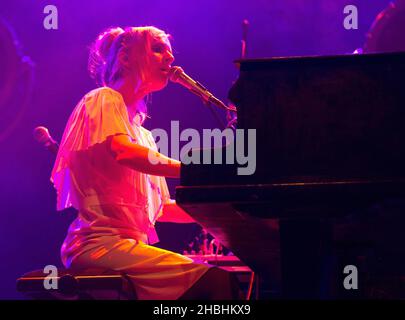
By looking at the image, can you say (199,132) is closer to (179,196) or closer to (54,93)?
(54,93)

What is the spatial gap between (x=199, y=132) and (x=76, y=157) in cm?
229

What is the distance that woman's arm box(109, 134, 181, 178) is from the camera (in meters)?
2.33

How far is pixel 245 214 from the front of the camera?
A: 1904mm

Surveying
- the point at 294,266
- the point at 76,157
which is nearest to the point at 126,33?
the point at 76,157

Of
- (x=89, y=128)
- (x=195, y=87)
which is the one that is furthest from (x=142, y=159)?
(x=195, y=87)

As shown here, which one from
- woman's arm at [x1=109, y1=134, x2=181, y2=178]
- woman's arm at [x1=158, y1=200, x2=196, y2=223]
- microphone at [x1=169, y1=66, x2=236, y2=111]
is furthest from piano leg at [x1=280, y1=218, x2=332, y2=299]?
woman's arm at [x1=158, y1=200, x2=196, y2=223]

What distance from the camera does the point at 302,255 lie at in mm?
1840

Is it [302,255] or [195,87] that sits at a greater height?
[195,87]

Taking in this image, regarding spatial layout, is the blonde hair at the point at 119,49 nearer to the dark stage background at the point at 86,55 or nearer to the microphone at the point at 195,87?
the microphone at the point at 195,87

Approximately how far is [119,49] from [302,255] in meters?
1.51

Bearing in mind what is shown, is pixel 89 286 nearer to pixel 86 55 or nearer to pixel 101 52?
pixel 101 52

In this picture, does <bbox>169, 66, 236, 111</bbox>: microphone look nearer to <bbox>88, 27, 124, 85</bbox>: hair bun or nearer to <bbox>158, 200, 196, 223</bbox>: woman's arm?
<bbox>88, 27, 124, 85</bbox>: hair bun

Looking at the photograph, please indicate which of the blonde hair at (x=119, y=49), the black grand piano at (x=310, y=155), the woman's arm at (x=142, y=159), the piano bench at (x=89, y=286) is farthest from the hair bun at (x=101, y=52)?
the black grand piano at (x=310, y=155)

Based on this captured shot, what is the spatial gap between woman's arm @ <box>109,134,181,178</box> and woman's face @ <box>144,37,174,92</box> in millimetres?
465
